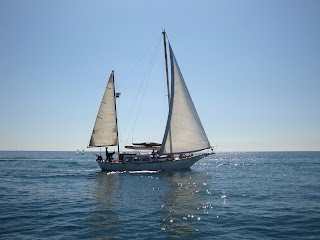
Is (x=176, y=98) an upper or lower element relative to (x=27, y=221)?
upper

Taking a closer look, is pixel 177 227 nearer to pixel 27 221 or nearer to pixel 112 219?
pixel 112 219

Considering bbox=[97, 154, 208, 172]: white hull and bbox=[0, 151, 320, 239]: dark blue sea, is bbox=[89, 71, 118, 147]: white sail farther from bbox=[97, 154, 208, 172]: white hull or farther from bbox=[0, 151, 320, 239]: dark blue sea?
bbox=[0, 151, 320, 239]: dark blue sea

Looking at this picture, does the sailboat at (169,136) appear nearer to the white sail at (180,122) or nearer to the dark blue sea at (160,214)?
the white sail at (180,122)

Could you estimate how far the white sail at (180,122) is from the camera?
140 ft

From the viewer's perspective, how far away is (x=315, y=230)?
49.5 feet

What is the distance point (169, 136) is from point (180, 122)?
2745mm

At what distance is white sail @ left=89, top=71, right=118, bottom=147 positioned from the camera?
165 ft

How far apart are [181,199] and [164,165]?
78.5 feet

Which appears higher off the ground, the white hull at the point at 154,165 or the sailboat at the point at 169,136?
the sailboat at the point at 169,136

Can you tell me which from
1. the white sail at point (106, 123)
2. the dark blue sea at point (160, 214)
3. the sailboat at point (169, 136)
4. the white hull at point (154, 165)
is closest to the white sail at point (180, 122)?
the sailboat at point (169, 136)

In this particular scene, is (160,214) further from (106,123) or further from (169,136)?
(106,123)

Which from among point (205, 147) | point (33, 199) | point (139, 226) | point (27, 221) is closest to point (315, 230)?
point (139, 226)

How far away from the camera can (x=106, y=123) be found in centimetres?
5041

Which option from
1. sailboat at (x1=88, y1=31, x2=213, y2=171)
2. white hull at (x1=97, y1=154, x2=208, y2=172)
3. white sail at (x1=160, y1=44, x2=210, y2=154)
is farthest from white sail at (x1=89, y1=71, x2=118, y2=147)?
white sail at (x1=160, y1=44, x2=210, y2=154)
